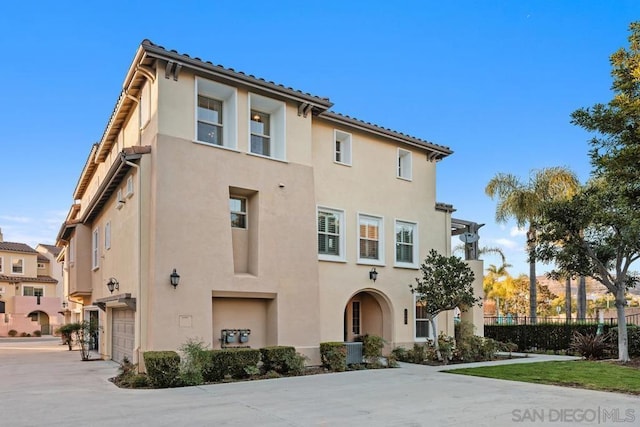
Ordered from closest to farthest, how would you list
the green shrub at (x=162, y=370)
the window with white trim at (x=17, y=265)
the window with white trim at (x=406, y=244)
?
the green shrub at (x=162, y=370), the window with white trim at (x=406, y=244), the window with white trim at (x=17, y=265)

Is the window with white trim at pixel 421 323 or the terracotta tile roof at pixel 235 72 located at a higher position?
the terracotta tile roof at pixel 235 72

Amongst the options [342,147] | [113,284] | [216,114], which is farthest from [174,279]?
[342,147]

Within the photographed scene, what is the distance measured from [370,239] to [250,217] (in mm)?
4879

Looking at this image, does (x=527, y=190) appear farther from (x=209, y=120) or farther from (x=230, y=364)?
(x=230, y=364)

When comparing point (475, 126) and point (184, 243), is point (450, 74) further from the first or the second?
point (184, 243)

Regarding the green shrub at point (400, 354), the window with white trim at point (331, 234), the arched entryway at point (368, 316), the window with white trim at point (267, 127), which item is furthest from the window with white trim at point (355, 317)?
the window with white trim at point (267, 127)

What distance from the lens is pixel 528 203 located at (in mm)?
26703

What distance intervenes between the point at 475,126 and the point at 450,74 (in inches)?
174

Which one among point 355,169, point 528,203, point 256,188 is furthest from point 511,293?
point 256,188

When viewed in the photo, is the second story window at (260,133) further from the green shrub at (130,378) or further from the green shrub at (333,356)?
the green shrub at (130,378)

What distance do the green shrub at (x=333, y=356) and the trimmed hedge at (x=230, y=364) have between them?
240 cm

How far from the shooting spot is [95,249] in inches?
820

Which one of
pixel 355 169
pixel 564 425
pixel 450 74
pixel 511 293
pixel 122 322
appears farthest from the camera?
pixel 511 293

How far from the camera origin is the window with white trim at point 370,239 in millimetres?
17438
